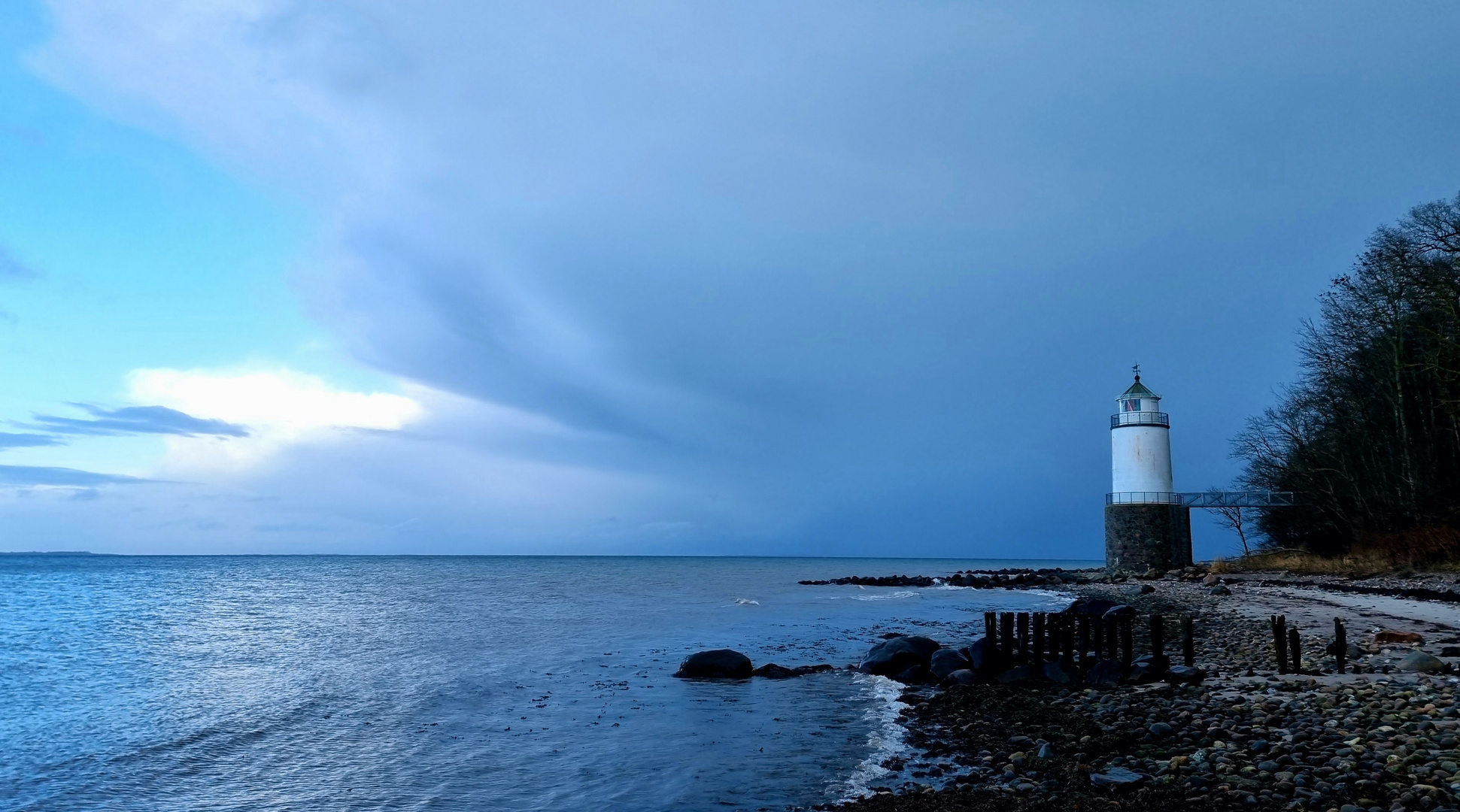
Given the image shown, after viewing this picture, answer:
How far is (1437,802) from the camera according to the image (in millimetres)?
7562

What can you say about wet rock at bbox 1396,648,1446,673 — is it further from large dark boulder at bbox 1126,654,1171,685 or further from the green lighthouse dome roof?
the green lighthouse dome roof

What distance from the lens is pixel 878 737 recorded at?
1362cm

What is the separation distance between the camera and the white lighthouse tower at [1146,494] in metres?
48.5

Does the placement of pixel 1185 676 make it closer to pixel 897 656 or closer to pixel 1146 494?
pixel 897 656

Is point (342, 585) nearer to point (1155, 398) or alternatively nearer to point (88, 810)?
point (1155, 398)

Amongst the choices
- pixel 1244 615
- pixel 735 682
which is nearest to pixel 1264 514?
pixel 1244 615

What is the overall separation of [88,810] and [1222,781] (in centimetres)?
1301

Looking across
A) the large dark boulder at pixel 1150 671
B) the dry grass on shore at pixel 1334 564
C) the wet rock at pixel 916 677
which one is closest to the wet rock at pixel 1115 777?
the large dark boulder at pixel 1150 671

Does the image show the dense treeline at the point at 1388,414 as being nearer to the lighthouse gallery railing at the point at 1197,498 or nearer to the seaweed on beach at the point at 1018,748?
the lighthouse gallery railing at the point at 1197,498

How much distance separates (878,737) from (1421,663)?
844 cm

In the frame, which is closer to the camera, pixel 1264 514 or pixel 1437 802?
pixel 1437 802

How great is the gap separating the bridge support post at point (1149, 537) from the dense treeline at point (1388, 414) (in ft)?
19.0

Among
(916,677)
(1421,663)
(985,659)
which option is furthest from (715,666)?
(1421,663)

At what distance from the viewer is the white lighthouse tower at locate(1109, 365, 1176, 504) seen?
1913 inches
